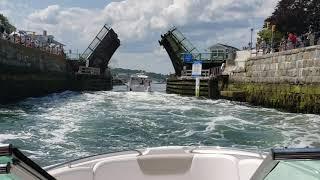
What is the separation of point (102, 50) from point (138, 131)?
30.7m

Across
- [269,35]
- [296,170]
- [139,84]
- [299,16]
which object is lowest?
[139,84]

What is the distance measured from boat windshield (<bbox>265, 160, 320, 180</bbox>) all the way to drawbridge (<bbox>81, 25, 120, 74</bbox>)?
39.1 m

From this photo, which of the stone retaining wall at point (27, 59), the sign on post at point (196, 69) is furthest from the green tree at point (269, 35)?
the stone retaining wall at point (27, 59)

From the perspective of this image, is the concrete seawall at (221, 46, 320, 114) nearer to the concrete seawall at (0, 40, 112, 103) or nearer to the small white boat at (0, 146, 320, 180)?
the concrete seawall at (0, 40, 112, 103)

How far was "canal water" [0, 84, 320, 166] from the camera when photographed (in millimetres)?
11094

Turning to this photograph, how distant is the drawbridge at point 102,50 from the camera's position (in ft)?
138

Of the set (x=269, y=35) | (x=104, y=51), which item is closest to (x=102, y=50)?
(x=104, y=51)

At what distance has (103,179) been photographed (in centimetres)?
409

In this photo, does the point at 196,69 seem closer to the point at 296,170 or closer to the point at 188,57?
the point at 188,57

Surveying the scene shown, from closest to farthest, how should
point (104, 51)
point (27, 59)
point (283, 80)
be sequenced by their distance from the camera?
1. point (283, 80)
2. point (27, 59)
3. point (104, 51)

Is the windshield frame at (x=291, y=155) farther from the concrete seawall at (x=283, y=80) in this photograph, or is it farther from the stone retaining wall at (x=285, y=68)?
the stone retaining wall at (x=285, y=68)

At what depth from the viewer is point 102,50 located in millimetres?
43969

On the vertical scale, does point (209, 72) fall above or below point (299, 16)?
below

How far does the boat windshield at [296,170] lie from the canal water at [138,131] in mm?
5869
